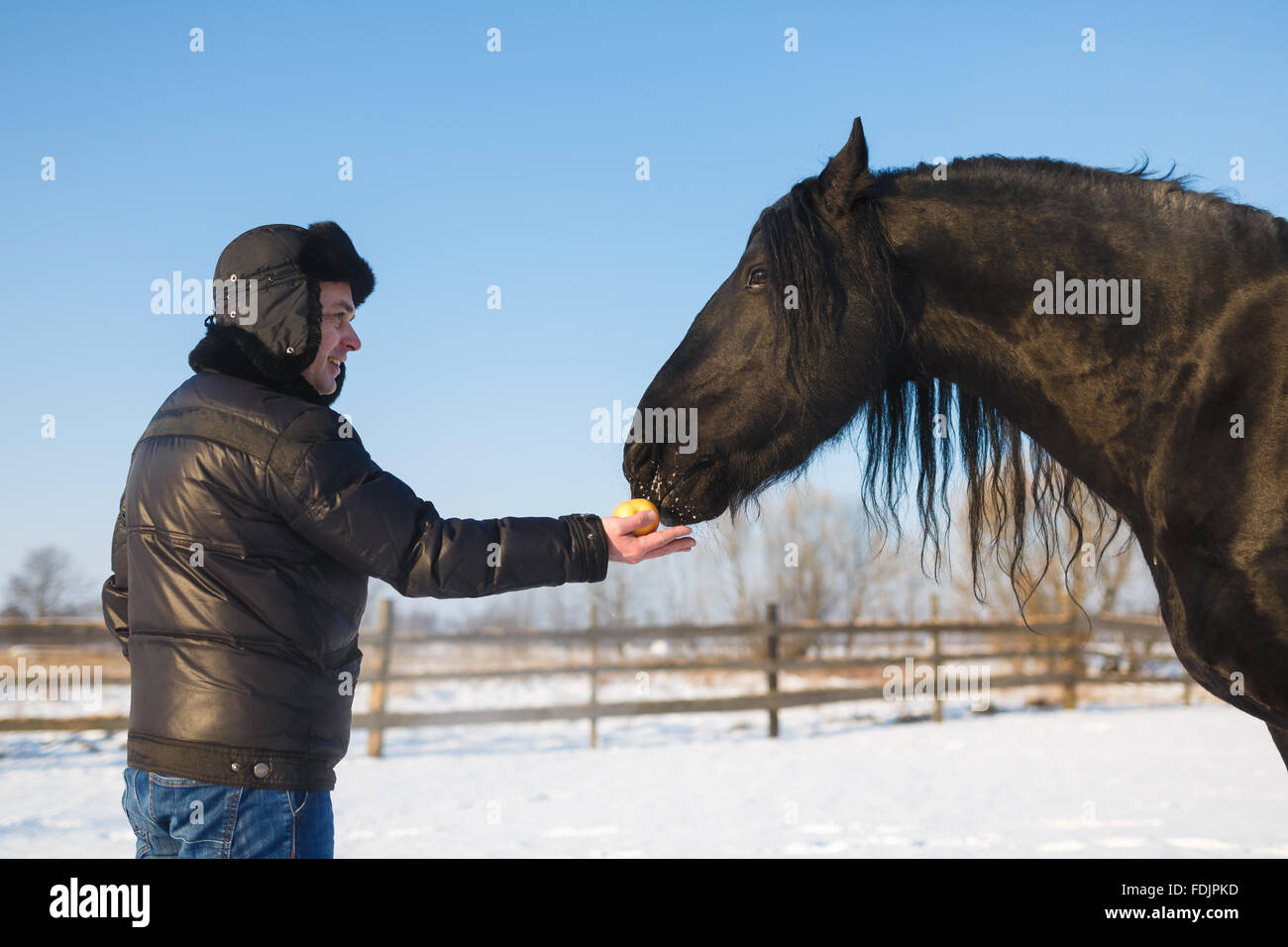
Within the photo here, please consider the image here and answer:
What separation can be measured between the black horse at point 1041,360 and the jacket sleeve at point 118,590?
47.7 inches

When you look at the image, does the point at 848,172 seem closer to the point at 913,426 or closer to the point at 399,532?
the point at 913,426

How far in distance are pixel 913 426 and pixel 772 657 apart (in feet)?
33.0

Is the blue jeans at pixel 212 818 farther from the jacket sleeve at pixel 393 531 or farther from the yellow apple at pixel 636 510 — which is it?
the yellow apple at pixel 636 510

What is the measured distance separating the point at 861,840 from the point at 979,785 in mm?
2355

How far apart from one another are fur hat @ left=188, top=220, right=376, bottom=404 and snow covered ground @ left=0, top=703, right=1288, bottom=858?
14.4 ft

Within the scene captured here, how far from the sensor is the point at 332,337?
2.12 metres

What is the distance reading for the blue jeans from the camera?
176 centimetres

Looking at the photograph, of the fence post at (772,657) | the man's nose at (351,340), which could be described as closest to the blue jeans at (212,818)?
the man's nose at (351,340)

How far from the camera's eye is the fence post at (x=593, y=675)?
35.0 ft

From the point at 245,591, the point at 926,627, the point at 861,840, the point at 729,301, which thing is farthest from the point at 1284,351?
Result: the point at 926,627

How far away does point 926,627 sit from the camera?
13.1m

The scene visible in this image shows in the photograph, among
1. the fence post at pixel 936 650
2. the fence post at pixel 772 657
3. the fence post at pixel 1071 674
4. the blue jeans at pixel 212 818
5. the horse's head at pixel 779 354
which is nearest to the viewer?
the blue jeans at pixel 212 818

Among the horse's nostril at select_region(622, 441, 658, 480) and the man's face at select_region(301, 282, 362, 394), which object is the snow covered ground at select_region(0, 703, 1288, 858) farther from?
the man's face at select_region(301, 282, 362, 394)

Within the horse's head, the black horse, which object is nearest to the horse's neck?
the black horse
